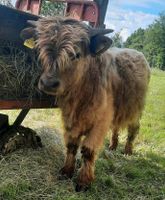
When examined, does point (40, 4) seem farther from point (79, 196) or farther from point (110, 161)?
point (79, 196)

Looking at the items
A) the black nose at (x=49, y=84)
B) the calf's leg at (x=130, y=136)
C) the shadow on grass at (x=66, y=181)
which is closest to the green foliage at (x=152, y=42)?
the calf's leg at (x=130, y=136)

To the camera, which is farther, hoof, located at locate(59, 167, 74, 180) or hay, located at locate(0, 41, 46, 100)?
hoof, located at locate(59, 167, 74, 180)

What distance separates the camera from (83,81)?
217 inches

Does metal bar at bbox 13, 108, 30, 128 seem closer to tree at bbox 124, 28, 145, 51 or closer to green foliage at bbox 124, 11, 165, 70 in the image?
green foliage at bbox 124, 11, 165, 70

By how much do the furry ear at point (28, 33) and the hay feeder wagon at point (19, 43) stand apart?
24 centimetres

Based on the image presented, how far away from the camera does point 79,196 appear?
551 centimetres

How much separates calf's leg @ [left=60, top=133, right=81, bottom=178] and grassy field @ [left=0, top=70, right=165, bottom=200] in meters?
0.12

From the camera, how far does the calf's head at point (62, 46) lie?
500cm

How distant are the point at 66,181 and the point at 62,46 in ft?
6.06

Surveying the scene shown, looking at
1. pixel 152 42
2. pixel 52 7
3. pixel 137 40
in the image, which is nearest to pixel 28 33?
pixel 52 7

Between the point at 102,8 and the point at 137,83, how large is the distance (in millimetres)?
1395

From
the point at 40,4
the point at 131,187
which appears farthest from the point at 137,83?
the point at 40,4

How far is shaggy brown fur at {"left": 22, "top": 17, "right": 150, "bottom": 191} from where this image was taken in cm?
505

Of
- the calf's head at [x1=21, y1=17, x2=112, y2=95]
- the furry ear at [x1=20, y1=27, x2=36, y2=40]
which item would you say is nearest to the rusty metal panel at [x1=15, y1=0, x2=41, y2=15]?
the furry ear at [x1=20, y1=27, x2=36, y2=40]
